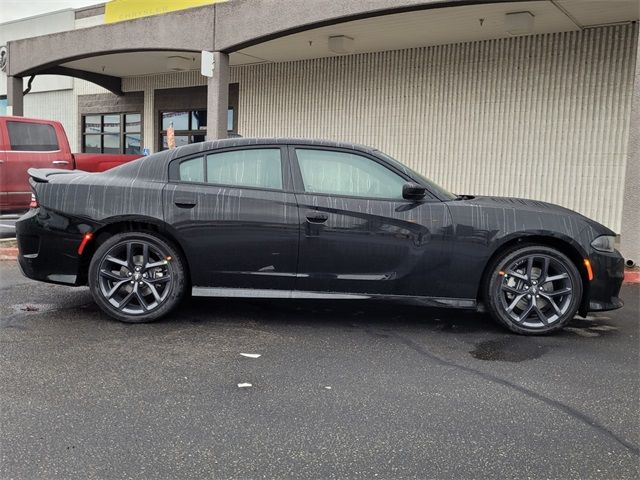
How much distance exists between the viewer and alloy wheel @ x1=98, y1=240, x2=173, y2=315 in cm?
504

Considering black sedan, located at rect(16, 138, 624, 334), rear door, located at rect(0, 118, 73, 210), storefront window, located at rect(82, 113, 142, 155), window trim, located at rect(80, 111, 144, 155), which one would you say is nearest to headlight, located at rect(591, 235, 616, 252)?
black sedan, located at rect(16, 138, 624, 334)

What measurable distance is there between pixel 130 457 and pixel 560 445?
6.79 ft

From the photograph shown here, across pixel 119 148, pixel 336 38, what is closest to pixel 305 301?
pixel 336 38

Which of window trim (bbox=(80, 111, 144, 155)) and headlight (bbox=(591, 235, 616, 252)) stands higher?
window trim (bbox=(80, 111, 144, 155))

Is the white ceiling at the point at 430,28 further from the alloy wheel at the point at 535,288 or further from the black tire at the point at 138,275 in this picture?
the black tire at the point at 138,275

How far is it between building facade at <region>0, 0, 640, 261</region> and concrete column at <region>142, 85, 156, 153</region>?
1364 millimetres

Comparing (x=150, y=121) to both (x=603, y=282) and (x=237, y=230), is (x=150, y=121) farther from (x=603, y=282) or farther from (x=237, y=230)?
(x=603, y=282)

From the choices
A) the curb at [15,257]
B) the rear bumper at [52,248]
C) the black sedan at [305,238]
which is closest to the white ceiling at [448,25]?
the curb at [15,257]

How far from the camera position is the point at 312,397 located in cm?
359

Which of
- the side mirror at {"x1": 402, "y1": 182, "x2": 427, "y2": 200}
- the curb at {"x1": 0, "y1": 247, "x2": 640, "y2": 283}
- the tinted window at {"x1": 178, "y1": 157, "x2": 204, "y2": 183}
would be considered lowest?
the curb at {"x1": 0, "y1": 247, "x2": 640, "y2": 283}

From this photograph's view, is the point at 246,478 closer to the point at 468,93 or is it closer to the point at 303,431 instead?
the point at 303,431

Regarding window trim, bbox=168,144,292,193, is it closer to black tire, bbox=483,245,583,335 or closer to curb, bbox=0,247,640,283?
black tire, bbox=483,245,583,335

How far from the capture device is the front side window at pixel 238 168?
201 inches

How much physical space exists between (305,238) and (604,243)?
2433 millimetres
